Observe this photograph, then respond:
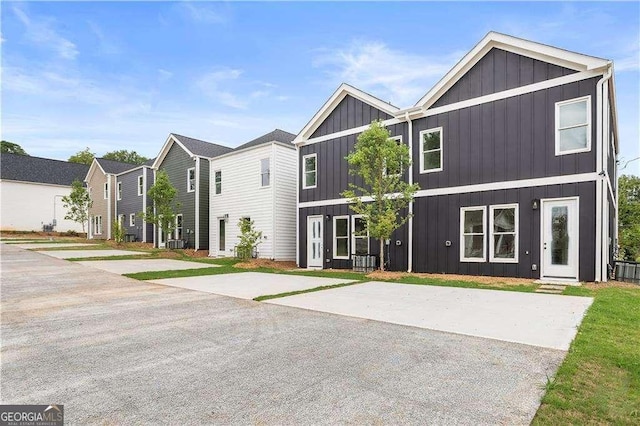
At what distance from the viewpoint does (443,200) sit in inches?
482

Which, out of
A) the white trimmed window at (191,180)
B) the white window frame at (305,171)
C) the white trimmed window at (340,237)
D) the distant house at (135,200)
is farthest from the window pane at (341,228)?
the distant house at (135,200)

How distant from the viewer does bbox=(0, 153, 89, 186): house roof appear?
33.3 metres

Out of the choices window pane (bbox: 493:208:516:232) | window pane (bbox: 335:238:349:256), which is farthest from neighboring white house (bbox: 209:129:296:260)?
window pane (bbox: 493:208:516:232)

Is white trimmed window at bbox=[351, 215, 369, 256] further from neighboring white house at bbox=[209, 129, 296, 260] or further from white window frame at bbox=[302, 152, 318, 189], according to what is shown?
neighboring white house at bbox=[209, 129, 296, 260]

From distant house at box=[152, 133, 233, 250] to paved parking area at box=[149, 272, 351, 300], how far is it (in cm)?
1151

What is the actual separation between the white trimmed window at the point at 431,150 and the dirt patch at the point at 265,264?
715 centimetres

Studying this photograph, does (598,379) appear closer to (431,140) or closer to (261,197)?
(431,140)

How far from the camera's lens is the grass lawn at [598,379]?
8.47 feet

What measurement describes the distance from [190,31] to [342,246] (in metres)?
11.5

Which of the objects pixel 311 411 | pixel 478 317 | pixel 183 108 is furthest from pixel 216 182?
pixel 311 411

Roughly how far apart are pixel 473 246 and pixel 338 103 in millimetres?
8147

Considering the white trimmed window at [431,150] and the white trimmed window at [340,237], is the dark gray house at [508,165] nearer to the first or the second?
the white trimmed window at [431,150]

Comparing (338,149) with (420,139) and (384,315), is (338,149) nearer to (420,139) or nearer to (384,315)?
(420,139)

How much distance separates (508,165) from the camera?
36.1 ft
